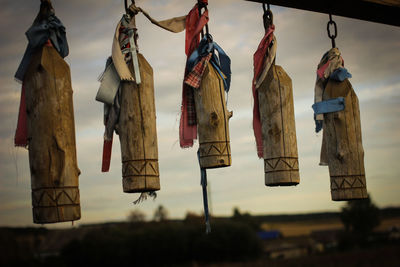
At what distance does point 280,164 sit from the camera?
14.2 feet

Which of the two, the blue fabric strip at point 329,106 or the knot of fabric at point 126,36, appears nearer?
the knot of fabric at point 126,36

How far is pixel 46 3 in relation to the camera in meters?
3.67

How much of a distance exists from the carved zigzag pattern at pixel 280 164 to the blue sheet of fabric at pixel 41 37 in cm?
181

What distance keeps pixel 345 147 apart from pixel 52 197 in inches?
102

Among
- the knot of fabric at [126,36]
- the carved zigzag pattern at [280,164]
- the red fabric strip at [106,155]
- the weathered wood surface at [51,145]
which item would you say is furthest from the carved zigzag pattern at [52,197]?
the carved zigzag pattern at [280,164]

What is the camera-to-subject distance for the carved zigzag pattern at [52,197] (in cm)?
327

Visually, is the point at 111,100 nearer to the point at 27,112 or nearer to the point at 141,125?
the point at 141,125

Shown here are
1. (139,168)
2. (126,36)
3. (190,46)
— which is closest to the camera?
(139,168)

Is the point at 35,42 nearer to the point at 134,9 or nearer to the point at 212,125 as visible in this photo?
the point at 134,9

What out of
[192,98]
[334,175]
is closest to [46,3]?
[192,98]

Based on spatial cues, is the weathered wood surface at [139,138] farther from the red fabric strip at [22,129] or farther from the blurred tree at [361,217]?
the blurred tree at [361,217]

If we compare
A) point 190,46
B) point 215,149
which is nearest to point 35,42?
point 190,46

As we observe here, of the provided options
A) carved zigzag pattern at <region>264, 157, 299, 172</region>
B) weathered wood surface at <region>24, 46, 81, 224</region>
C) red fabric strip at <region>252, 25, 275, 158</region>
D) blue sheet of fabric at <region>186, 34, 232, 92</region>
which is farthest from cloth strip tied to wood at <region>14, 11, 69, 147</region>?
carved zigzag pattern at <region>264, 157, 299, 172</region>

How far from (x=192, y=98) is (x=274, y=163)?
820 mm
